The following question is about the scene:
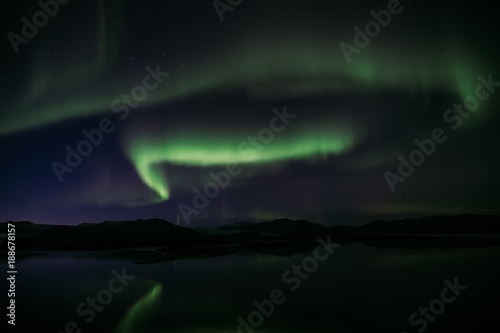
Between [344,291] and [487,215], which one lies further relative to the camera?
[487,215]

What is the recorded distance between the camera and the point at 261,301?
33.9ft

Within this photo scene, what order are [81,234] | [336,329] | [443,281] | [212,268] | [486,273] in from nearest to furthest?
[336,329] < [443,281] < [486,273] < [212,268] < [81,234]

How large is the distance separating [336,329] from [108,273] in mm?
13339

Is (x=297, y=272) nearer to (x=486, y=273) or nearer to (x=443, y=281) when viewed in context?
(x=443, y=281)

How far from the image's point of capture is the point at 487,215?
137125 mm

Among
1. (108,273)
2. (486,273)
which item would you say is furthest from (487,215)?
(108,273)

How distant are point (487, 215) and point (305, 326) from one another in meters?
162

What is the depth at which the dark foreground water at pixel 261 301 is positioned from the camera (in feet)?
25.8

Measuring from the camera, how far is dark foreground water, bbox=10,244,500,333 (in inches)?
310

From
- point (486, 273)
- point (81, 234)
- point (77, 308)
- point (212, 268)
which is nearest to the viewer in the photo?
point (77, 308)

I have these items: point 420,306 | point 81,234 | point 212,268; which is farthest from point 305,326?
point 81,234

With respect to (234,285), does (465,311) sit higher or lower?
lower

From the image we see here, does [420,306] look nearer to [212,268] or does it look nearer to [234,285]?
[234,285]

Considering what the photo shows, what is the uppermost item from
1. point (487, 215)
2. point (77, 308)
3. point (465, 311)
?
point (487, 215)
